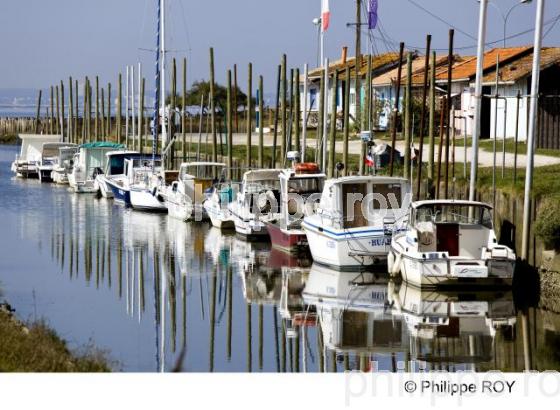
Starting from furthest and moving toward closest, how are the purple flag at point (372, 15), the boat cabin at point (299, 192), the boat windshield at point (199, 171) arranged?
the boat windshield at point (199, 171) < the purple flag at point (372, 15) < the boat cabin at point (299, 192)

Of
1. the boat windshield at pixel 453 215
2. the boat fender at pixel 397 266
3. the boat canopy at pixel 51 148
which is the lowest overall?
the boat fender at pixel 397 266

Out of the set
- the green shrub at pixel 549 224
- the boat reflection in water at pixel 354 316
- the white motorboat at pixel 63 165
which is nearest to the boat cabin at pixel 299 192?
the boat reflection in water at pixel 354 316

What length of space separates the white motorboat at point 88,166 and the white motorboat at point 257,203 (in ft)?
66.8

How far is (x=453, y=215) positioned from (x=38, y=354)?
13.1m

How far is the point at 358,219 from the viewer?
103 feet

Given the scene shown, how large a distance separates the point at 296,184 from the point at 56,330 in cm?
1316

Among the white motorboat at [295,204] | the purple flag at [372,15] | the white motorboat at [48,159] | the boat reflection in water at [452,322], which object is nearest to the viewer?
the boat reflection in water at [452,322]

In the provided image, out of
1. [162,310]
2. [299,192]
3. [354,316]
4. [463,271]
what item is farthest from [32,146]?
[354,316]

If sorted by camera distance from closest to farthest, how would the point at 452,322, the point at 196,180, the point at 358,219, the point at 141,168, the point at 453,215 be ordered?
1. the point at 452,322
2. the point at 453,215
3. the point at 358,219
4. the point at 196,180
5. the point at 141,168

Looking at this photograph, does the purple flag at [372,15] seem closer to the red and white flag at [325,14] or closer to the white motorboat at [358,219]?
the red and white flag at [325,14]

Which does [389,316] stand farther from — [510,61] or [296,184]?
[510,61]

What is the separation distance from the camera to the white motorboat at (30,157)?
70.1m

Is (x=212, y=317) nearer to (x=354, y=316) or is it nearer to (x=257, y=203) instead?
(x=354, y=316)

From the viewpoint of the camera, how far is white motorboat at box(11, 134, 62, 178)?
7012 centimetres
